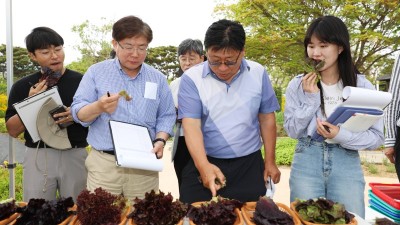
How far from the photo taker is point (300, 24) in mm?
12289

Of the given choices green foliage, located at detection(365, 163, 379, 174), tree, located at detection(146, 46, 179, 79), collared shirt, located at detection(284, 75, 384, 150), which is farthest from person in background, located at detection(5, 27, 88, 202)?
tree, located at detection(146, 46, 179, 79)

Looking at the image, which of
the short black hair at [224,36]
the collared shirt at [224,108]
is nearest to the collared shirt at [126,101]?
the collared shirt at [224,108]

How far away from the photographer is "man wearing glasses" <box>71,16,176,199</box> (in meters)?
2.05

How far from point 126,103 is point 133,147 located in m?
0.39

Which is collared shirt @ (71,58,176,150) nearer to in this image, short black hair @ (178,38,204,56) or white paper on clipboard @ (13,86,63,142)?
white paper on clipboard @ (13,86,63,142)

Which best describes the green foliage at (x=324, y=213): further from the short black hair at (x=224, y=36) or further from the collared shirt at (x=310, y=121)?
the short black hair at (x=224, y=36)

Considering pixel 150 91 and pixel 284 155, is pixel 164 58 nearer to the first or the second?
Answer: pixel 284 155

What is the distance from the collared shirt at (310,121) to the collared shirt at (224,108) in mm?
124

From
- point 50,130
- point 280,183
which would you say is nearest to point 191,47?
point 50,130

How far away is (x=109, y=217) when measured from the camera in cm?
160

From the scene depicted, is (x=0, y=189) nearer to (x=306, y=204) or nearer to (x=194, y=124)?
(x=194, y=124)

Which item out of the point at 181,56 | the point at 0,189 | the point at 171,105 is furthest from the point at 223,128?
the point at 0,189

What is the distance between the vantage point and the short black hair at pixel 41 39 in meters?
2.49

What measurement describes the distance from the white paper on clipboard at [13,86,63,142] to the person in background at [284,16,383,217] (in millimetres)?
1405
